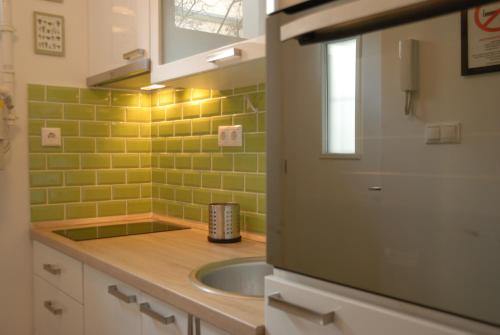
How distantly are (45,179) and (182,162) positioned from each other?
628 millimetres

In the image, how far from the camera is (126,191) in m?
2.35

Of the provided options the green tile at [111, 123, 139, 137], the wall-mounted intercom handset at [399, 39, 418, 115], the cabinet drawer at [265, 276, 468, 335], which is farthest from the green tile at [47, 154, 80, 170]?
the wall-mounted intercom handset at [399, 39, 418, 115]

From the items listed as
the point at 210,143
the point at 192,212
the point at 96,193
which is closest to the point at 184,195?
the point at 192,212

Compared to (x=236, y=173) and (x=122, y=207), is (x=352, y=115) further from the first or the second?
(x=122, y=207)

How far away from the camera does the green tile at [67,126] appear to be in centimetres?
214

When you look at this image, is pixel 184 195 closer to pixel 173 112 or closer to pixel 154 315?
pixel 173 112

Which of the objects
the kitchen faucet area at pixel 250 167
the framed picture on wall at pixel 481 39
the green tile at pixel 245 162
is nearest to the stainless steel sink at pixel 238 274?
the kitchen faucet area at pixel 250 167

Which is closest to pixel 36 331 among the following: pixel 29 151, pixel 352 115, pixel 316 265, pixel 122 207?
pixel 122 207

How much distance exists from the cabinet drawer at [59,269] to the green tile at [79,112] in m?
0.60

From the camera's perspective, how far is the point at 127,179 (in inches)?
92.7

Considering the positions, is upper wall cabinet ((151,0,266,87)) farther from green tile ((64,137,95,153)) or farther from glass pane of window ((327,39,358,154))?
green tile ((64,137,95,153))

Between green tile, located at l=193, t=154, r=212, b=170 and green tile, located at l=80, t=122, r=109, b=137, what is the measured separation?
1.67 feet

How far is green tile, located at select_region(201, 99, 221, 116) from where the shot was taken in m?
1.96

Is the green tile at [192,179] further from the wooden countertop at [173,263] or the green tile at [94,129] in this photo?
the green tile at [94,129]
